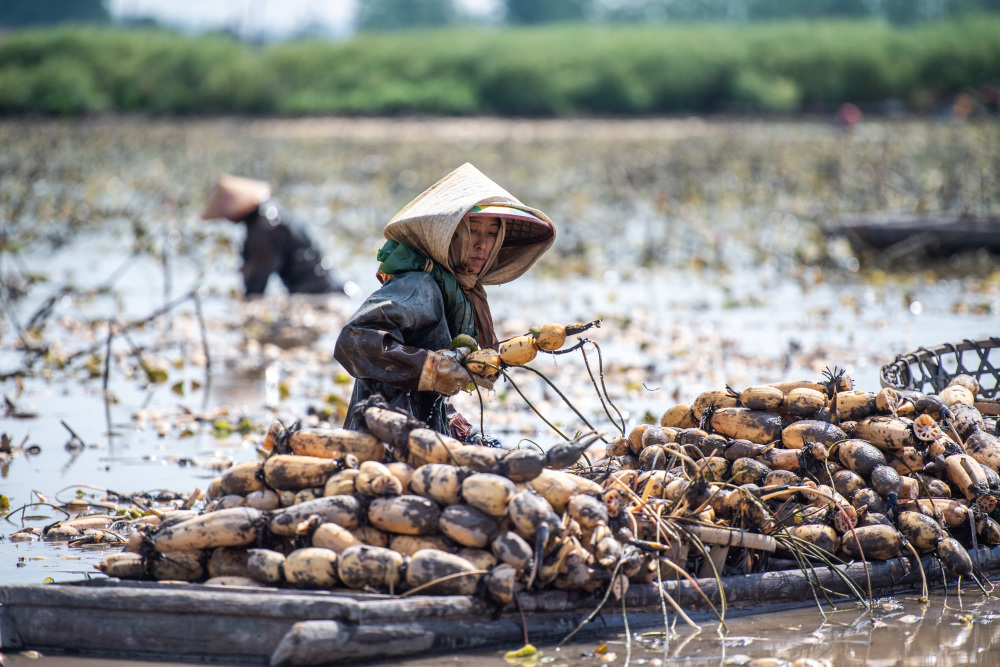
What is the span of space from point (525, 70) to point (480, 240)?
38761mm

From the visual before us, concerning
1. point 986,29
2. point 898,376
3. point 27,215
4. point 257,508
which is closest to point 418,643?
point 257,508

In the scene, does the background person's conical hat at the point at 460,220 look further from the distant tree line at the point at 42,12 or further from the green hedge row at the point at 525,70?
the distant tree line at the point at 42,12

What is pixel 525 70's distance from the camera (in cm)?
4112

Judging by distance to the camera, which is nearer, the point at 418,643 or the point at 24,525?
the point at 418,643

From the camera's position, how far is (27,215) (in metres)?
13.2

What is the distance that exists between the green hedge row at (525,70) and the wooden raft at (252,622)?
35077 mm

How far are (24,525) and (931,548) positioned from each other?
3347 millimetres

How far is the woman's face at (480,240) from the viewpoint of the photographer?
367cm

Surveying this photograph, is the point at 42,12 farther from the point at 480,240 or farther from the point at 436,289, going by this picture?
the point at 436,289

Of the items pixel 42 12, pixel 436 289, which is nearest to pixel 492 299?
pixel 436 289

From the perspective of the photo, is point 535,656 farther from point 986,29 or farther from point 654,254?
point 986,29

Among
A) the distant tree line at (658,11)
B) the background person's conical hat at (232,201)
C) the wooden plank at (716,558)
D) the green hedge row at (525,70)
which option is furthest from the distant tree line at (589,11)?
the wooden plank at (716,558)

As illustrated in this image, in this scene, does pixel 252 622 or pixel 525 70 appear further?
pixel 525 70

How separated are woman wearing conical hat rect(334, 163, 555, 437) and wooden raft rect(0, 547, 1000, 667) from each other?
75 centimetres
